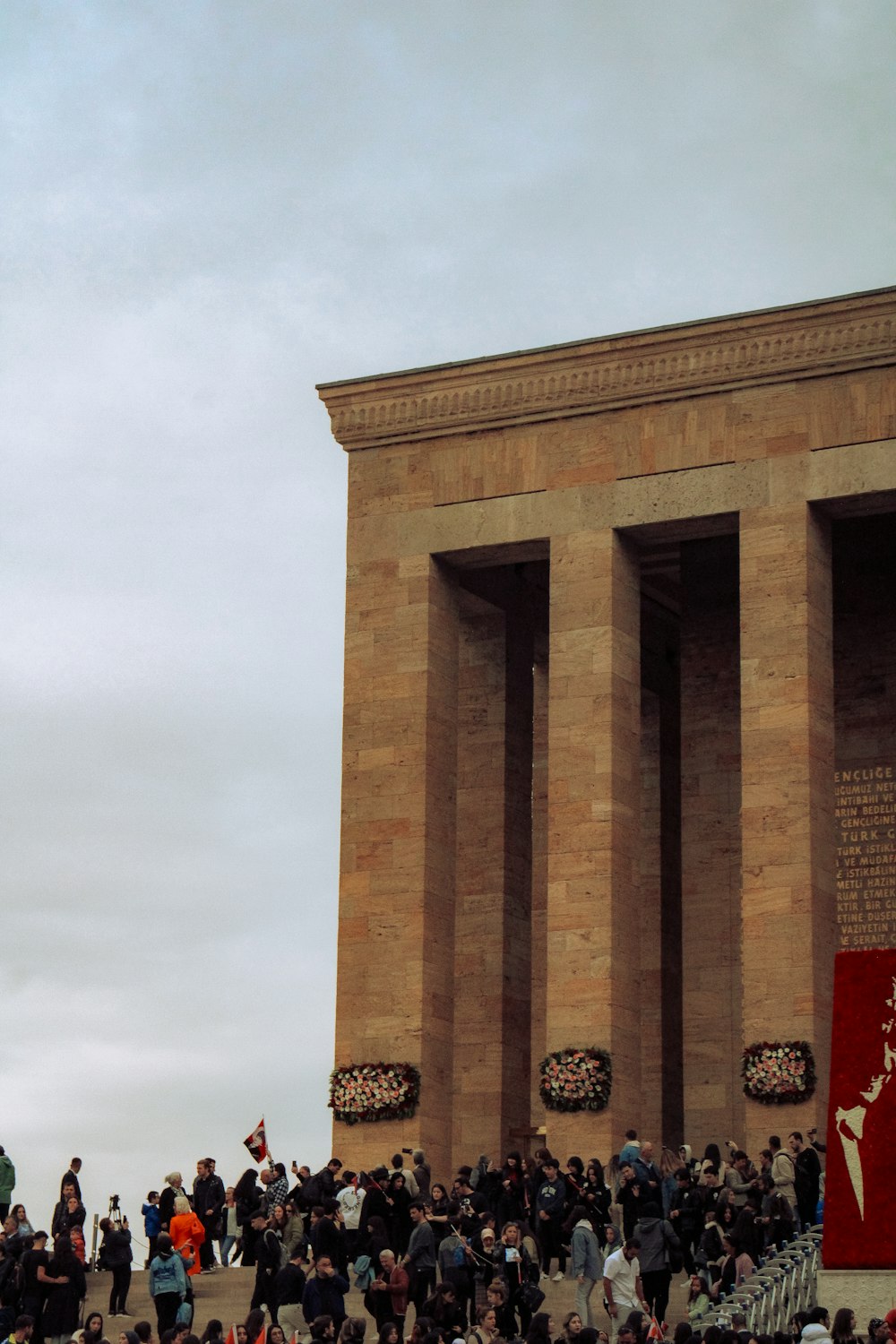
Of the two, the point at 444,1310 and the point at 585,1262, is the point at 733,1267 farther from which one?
the point at 444,1310

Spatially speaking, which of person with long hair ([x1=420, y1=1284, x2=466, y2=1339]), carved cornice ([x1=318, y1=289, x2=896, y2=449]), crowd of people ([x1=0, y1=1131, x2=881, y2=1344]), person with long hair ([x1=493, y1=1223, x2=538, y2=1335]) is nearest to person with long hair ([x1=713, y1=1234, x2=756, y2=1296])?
crowd of people ([x1=0, y1=1131, x2=881, y2=1344])

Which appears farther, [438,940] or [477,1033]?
[477,1033]

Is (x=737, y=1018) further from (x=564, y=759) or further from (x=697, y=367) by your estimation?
(x=697, y=367)

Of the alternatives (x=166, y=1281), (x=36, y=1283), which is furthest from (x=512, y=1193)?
(x=36, y=1283)

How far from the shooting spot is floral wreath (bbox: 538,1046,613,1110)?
31905 mm

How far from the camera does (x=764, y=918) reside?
3188cm

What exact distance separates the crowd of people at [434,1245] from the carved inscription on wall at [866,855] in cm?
712

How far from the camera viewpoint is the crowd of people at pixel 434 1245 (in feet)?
76.1

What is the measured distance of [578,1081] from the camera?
31969mm

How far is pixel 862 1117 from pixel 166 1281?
7.31 m

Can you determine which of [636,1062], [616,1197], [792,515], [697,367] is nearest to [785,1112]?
[636,1062]

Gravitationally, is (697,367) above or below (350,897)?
above

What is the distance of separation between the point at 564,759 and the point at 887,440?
20.3 feet

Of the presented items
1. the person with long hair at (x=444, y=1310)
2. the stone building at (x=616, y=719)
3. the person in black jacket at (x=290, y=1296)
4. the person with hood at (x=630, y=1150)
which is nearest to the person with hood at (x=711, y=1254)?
the person with hood at (x=630, y=1150)
